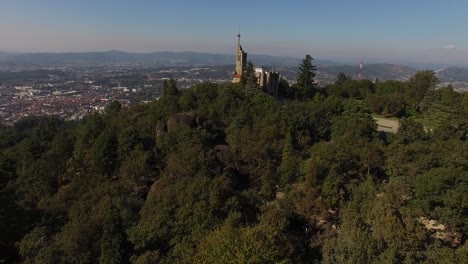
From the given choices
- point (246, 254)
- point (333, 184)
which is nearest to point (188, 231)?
point (246, 254)

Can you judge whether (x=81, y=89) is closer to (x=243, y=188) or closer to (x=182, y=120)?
(x=182, y=120)

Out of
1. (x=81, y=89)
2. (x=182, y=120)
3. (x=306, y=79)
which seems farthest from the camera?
(x=81, y=89)

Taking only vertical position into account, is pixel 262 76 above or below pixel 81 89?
above

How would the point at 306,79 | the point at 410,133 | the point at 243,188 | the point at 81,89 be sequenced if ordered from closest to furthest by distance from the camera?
the point at 243,188, the point at 410,133, the point at 306,79, the point at 81,89

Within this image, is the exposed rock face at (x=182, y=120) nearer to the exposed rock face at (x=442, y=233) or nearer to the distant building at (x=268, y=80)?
the distant building at (x=268, y=80)

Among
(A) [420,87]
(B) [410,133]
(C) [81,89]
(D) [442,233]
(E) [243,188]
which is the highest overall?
(A) [420,87]

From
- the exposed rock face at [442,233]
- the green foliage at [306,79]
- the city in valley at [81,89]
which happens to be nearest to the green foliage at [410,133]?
the exposed rock face at [442,233]

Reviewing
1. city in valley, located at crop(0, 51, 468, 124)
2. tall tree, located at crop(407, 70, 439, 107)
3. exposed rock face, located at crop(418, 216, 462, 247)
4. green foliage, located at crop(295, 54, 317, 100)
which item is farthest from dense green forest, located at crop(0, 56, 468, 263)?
city in valley, located at crop(0, 51, 468, 124)

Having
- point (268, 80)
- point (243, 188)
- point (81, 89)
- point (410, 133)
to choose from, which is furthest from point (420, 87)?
point (81, 89)
